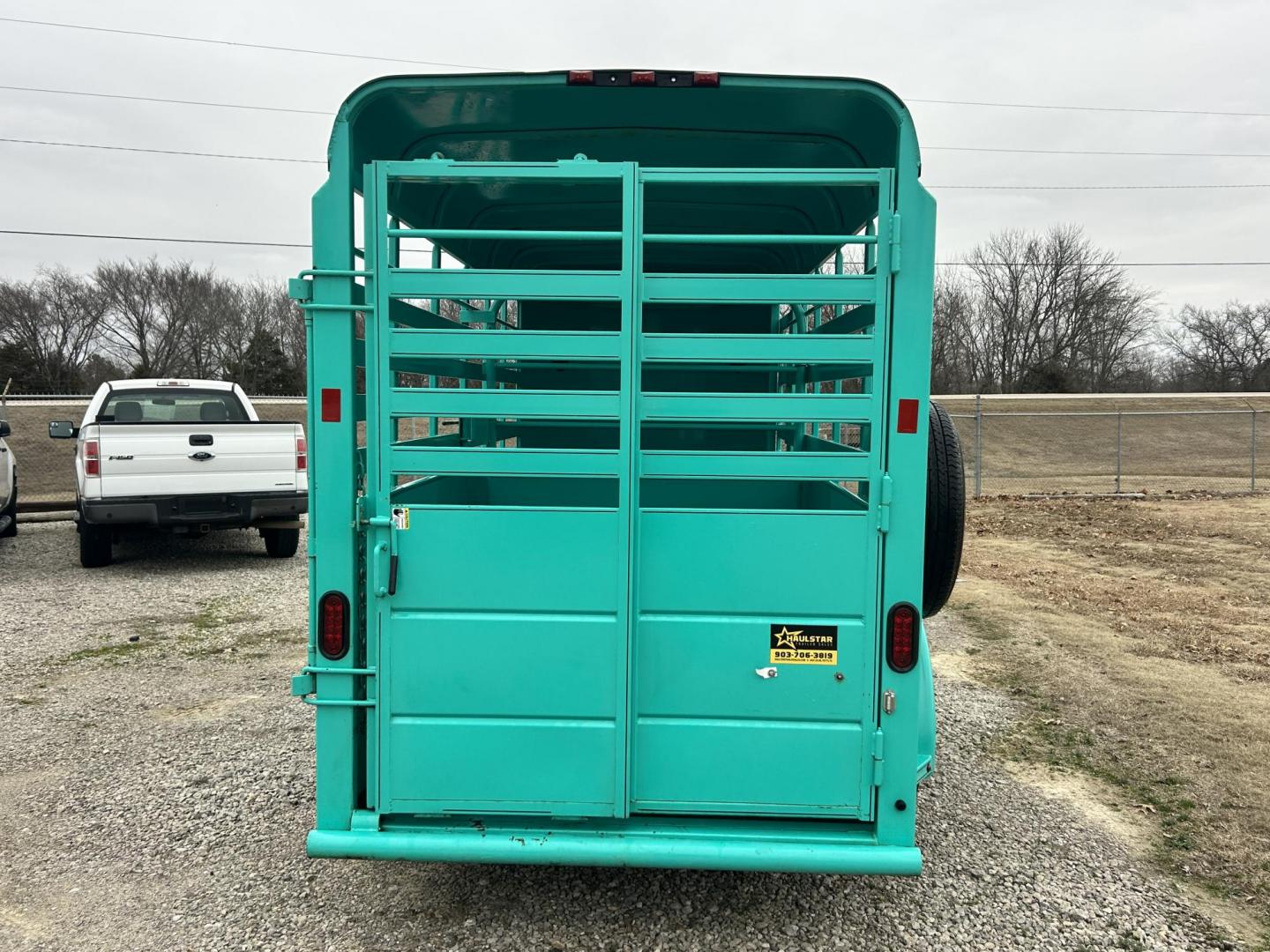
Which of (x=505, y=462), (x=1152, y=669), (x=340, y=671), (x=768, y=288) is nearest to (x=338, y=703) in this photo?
(x=340, y=671)

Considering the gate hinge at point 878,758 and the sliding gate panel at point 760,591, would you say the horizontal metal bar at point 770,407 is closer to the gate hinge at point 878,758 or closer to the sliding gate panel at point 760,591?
the sliding gate panel at point 760,591

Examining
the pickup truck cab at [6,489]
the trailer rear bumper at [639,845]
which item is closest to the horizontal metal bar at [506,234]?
the trailer rear bumper at [639,845]

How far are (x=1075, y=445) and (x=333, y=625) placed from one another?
29.0 metres

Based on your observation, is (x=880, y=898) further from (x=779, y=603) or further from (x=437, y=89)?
(x=437, y=89)

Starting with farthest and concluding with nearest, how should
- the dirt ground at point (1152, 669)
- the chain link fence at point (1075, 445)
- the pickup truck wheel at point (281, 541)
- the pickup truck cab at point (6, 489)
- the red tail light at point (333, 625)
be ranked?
the chain link fence at point (1075, 445), the pickup truck cab at point (6, 489), the pickup truck wheel at point (281, 541), the dirt ground at point (1152, 669), the red tail light at point (333, 625)

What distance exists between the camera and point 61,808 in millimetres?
4020

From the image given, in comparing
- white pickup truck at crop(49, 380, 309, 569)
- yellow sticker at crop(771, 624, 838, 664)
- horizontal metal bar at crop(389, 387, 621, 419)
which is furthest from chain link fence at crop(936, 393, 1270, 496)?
horizontal metal bar at crop(389, 387, 621, 419)

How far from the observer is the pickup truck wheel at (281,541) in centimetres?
1020

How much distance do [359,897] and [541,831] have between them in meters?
0.93

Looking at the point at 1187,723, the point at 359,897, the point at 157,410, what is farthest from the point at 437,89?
the point at 157,410

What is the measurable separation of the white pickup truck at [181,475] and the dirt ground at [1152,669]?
710 cm

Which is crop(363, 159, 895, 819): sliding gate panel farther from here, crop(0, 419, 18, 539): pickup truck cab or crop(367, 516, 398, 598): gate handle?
crop(0, 419, 18, 539): pickup truck cab

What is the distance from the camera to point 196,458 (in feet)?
30.0

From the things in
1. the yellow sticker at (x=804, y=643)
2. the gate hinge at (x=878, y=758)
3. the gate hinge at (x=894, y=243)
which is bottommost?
the gate hinge at (x=878, y=758)
